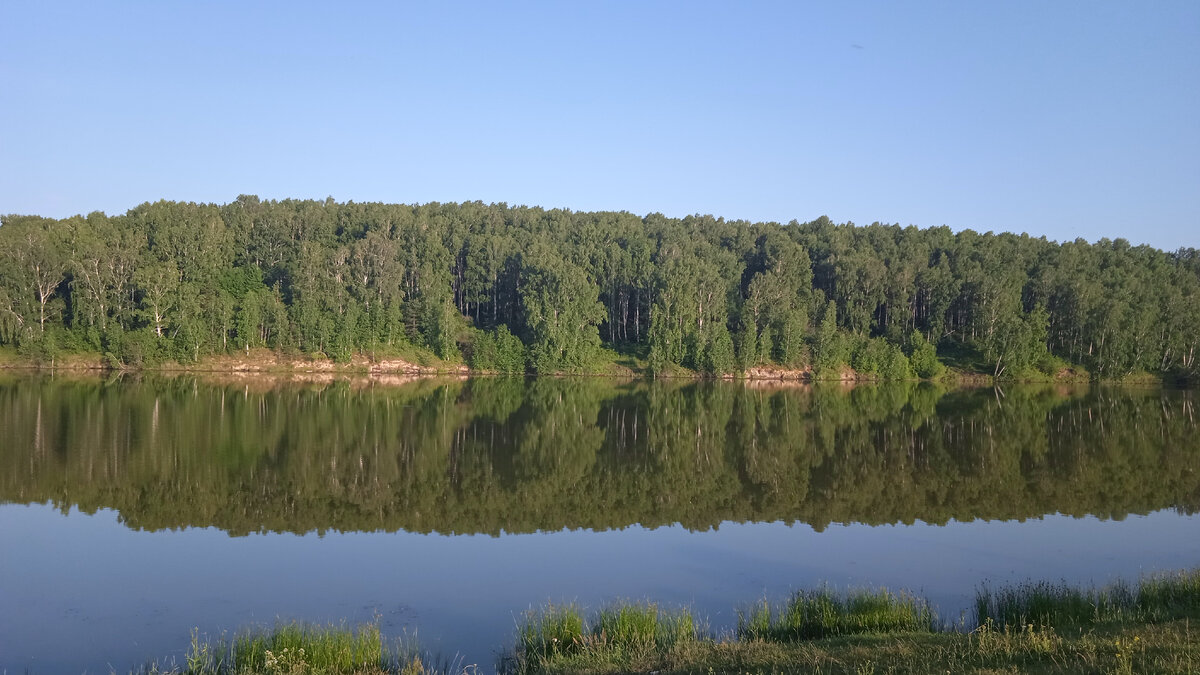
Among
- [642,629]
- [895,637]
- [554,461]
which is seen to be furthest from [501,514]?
[895,637]

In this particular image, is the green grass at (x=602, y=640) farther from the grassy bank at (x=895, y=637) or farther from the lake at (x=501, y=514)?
the lake at (x=501, y=514)

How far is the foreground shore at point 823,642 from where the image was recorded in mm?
9391

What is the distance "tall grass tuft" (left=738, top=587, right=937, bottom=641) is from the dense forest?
2747 inches

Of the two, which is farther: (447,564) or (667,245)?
(667,245)

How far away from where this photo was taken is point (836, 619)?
1248cm

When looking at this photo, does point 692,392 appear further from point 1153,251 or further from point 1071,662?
point 1153,251

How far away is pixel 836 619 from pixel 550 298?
7280 centimetres

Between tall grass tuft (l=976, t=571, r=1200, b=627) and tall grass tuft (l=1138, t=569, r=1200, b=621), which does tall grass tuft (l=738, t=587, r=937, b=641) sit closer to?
tall grass tuft (l=976, t=571, r=1200, b=627)

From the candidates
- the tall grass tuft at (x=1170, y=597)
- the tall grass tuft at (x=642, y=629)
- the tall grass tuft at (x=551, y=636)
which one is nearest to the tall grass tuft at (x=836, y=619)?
the tall grass tuft at (x=642, y=629)

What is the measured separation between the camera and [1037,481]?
2872cm

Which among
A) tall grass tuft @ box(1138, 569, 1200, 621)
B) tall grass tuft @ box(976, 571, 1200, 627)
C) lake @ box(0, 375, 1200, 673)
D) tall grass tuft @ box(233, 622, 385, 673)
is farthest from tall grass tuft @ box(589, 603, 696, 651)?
tall grass tuft @ box(1138, 569, 1200, 621)

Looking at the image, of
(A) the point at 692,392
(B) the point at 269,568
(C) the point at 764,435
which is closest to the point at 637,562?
(B) the point at 269,568

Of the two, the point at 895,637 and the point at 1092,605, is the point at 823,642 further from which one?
the point at 1092,605

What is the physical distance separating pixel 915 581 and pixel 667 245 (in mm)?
86972
